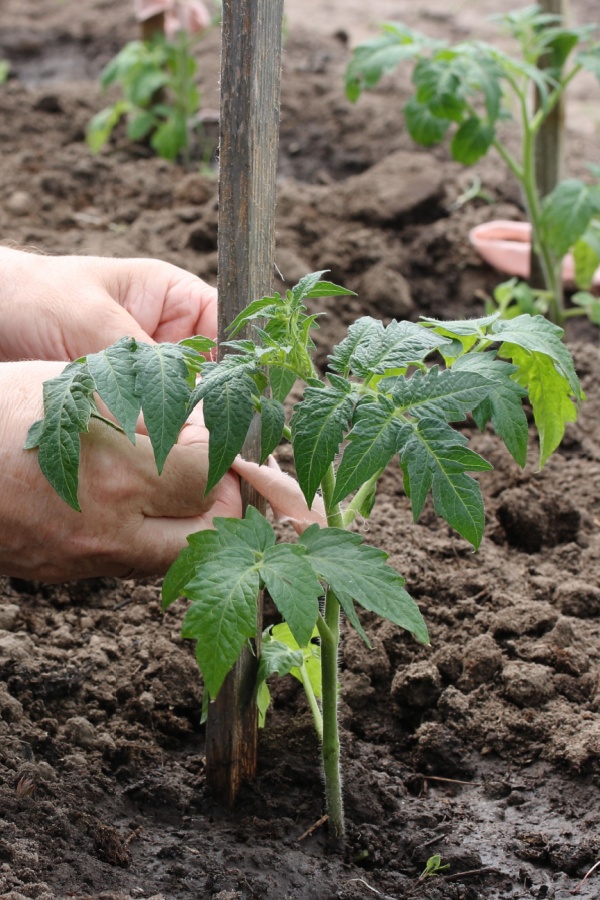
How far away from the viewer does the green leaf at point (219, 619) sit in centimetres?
148

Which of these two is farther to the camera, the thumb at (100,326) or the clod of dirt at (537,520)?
the clod of dirt at (537,520)

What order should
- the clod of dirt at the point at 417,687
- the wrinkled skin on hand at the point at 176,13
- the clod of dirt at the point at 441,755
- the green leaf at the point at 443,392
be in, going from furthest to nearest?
the wrinkled skin on hand at the point at 176,13
the clod of dirt at the point at 417,687
the clod of dirt at the point at 441,755
the green leaf at the point at 443,392

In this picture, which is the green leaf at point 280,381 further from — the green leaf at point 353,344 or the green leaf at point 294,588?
the green leaf at point 294,588

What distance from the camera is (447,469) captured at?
5.06 feet

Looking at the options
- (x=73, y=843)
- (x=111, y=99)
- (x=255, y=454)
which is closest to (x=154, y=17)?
(x=111, y=99)

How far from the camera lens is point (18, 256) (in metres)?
2.22

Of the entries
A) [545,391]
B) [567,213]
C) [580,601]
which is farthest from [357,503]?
[567,213]

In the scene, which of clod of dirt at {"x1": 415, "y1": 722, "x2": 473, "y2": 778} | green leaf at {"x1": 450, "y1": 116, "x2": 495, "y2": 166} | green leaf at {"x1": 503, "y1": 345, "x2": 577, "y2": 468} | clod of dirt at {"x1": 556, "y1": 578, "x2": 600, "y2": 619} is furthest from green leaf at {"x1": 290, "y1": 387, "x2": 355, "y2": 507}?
green leaf at {"x1": 450, "y1": 116, "x2": 495, "y2": 166}

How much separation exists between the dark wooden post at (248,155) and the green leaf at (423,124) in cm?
201

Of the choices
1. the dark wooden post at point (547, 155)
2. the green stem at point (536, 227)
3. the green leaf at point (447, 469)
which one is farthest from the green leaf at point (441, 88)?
the green leaf at point (447, 469)

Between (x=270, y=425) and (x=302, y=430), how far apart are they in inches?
3.2

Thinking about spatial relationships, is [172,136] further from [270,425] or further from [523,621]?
[270,425]

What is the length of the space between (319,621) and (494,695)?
74 centimetres

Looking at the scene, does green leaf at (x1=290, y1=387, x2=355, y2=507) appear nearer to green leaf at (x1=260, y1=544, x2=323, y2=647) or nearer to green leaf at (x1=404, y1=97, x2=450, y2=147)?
green leaf at (x1=260, y1=544, x2=323, y2=647)
